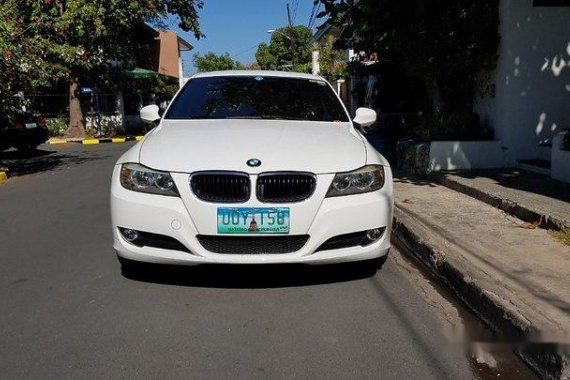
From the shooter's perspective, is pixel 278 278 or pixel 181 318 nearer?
pixel 181 318

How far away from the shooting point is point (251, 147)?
3.83 metres

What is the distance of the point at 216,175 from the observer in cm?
358

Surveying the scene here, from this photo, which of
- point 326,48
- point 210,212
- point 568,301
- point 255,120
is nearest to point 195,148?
point 210,212

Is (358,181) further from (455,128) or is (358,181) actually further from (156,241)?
(455,128)

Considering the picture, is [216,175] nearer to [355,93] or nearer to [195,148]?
[195,148]

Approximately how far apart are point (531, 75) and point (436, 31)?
5.22 ft

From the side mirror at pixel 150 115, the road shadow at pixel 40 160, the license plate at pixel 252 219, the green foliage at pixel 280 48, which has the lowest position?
the road shadow at pixel 40 160

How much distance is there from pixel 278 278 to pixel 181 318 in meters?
0.95

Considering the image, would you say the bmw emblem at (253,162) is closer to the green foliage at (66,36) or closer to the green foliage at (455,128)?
the green foliage at (455,128)

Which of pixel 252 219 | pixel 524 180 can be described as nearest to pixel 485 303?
Answer: pixel 252 219

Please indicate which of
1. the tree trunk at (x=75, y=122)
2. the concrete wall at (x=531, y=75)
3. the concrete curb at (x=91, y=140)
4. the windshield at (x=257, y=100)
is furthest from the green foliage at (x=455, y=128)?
the tree trunk at (x=75, y=122)

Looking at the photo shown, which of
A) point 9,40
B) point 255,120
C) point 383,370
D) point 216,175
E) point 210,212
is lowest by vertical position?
point 383,370

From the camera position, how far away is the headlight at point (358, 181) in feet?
12.1

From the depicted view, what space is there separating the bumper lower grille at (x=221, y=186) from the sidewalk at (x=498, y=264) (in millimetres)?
1714
